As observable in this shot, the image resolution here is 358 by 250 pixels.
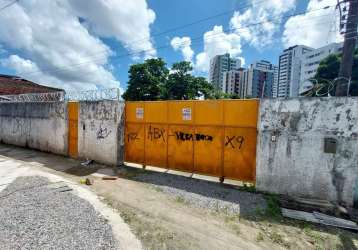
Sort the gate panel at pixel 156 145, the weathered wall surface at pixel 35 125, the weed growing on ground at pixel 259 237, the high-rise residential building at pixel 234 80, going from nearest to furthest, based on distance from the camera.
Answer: the weed growing on ground at pixel 259 237, the gate panel at pixel 156 145, the weathered wall surface at pixel 35 125, the high-rise residential building at pixel 234 80

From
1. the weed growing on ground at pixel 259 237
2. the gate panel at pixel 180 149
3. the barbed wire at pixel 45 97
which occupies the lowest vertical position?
the weed growing on ground at pixel 259 237

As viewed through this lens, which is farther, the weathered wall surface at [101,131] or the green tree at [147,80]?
the green tree at [147,80]

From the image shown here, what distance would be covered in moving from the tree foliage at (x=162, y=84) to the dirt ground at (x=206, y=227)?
23.6 m

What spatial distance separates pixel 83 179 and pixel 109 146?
179 cm

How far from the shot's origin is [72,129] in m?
9.23

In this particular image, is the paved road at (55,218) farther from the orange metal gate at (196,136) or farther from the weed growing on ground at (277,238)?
the orange metal gate at (196,136)

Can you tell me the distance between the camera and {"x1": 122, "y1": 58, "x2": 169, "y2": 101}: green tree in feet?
92.8

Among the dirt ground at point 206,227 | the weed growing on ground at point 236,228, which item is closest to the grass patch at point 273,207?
the dirt ground at point 206,227

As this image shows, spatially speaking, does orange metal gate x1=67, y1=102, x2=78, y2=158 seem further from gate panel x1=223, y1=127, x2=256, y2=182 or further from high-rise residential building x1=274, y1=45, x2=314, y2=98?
high-rise residential building x1=274, y1=45, x2=314, y2=98

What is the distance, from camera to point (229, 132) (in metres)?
6.21

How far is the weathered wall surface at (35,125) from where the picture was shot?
9.59 meters

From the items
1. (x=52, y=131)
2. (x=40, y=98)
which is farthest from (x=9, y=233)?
(x=40, y=98)

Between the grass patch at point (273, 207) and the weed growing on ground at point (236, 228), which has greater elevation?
the grass patch at point (273, 207)

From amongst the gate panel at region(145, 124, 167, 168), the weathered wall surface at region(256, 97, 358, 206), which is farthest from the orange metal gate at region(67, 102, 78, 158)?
the weathered wall surface at region(256, 97, 358, 206)
